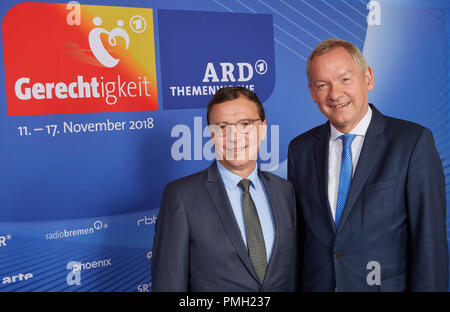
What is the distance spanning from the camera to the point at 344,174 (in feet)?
6.39

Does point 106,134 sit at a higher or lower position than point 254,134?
higher

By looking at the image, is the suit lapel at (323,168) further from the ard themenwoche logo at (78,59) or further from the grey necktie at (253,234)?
the ard themenwoche logo at (78,59)

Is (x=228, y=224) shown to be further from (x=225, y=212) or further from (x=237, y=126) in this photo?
(x=237, y=126)

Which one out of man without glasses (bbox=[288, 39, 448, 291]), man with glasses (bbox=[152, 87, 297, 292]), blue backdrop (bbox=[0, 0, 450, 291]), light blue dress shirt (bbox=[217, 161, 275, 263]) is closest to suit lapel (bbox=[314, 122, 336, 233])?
man without glasses (bbox=[288, 39, 448, 291])

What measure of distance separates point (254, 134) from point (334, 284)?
2.51 feet

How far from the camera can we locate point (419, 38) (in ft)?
13.3

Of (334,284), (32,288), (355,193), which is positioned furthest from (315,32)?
(32,288)

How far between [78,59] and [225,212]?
176cm

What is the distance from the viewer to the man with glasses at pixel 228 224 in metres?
1.65

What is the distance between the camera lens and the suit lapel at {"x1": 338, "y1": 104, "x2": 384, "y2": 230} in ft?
6.12

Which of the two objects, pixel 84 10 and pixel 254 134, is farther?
pixel 84 10

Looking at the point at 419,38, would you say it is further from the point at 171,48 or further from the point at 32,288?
the point at 32,288

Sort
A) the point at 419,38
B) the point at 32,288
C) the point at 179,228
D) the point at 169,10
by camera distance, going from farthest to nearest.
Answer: the point at 419,38 < the point at 169,10 < the point at 32,288 < the point at 179,228

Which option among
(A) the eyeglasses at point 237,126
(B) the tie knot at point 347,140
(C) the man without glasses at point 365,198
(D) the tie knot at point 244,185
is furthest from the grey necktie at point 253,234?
(B) the tie knot at point 347,140
